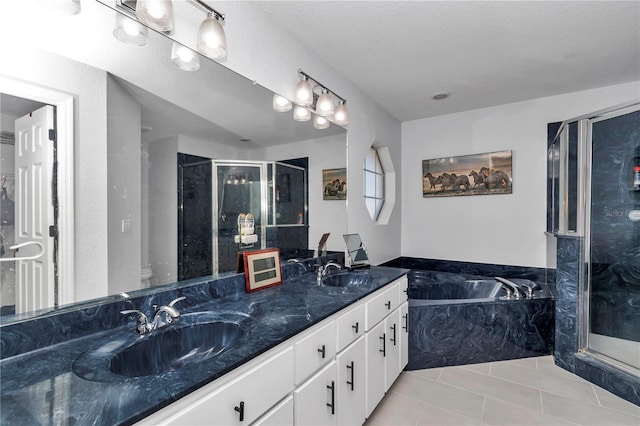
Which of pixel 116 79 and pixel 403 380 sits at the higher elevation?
pixel 116 79

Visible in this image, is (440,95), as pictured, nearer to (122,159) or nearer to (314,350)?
(314,350)

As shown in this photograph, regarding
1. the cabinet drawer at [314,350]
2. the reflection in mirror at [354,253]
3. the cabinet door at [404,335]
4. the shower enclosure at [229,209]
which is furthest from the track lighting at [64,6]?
the cabinet door at [404,335]

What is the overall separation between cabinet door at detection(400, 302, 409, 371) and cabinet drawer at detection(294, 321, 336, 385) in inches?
40.3

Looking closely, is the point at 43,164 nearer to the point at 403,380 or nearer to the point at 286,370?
the point at 286,370

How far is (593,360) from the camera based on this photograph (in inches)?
91.3

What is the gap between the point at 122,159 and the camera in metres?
1.20

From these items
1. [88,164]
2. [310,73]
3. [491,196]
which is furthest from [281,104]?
[491,196]

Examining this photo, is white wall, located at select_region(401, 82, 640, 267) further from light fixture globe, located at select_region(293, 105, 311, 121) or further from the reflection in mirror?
light fixture globe, located at select_region(293, 105, 311, 121)

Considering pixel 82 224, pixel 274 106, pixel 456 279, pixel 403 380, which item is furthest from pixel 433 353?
pixel 82 224

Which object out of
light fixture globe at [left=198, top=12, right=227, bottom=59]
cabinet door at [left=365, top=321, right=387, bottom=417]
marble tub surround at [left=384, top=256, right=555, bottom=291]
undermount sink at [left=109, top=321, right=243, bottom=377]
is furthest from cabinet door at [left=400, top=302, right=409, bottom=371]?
light fixture globe at [left=198, top=12, right=227, bottom=59]

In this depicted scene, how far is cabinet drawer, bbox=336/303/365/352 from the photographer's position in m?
1.49

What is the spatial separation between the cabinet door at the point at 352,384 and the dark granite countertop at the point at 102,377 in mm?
344

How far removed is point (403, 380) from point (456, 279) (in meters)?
1.39

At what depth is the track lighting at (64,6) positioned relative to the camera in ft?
3.21
